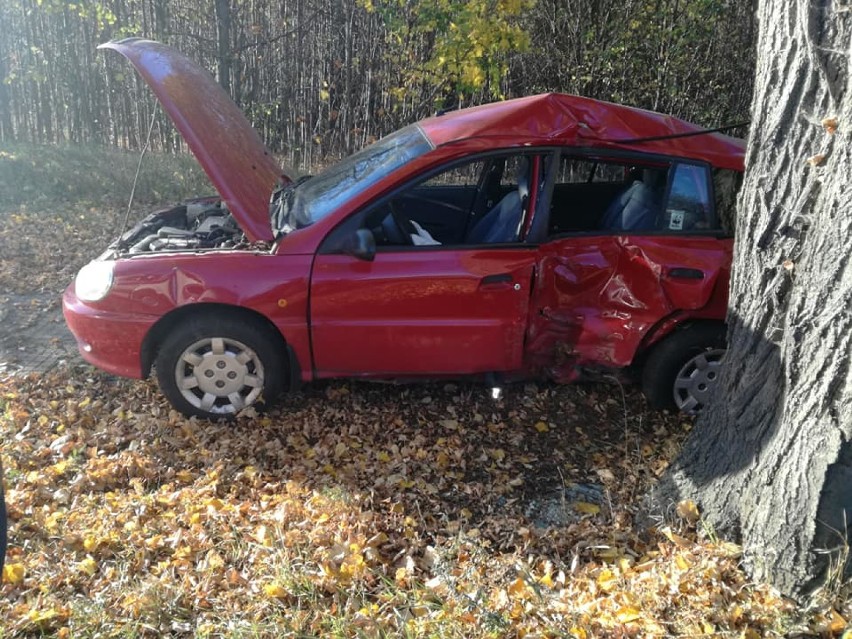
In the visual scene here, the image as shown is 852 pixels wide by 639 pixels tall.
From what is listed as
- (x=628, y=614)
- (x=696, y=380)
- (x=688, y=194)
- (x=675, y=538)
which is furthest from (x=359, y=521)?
(x=688, y=194)

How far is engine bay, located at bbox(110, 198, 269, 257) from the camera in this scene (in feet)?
13.2

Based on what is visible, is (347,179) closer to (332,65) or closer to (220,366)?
(220,366)

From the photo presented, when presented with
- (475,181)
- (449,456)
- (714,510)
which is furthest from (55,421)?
(714,510)

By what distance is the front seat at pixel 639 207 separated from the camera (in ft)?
13.3

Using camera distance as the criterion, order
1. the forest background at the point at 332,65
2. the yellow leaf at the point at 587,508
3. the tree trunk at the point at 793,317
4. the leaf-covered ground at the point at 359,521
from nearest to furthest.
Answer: the tree trunk at the point at 793,317
the leaf-covered ground at the point at 359,521
the yellow leaf at the point at 587,508
the forest background at the point at 332,65

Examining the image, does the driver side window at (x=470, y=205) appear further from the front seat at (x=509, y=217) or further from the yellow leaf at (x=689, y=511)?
the yellow leaf at (x=689, y=511)

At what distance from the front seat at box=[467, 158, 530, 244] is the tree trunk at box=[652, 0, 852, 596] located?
56.4 inches

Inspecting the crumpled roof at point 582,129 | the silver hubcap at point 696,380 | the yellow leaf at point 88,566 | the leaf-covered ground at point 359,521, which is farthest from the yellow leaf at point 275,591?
the silver hubcap at point 696,380

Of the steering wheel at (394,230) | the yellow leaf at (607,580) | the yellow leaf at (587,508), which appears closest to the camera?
the yellow leaf at (607,580)

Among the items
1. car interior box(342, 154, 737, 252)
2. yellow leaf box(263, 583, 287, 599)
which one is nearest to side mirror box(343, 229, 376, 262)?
car interior box(342, 154, 737, 252)

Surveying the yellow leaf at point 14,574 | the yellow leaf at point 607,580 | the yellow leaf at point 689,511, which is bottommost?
the yellow leaf at point 14,574

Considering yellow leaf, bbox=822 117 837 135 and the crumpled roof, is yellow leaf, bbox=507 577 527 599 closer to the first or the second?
yellow leaf, bbox=822 117 837 135

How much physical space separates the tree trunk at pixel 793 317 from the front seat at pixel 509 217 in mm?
1434

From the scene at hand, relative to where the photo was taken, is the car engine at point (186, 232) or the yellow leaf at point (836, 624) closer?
the yellow leaf at point (836, 624)
